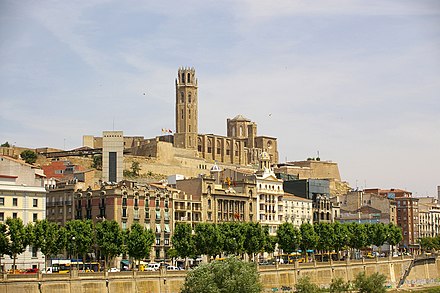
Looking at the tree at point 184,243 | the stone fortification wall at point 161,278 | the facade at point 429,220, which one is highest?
the facade at point 429,220

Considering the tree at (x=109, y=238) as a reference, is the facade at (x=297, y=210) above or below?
above

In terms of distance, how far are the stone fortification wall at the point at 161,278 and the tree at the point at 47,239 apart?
759cm

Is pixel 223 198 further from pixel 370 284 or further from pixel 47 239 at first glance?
pixel 47 239

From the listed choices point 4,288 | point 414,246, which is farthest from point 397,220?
point 4,288

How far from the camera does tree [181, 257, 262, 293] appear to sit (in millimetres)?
77250

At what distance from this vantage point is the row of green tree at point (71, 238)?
267 feet

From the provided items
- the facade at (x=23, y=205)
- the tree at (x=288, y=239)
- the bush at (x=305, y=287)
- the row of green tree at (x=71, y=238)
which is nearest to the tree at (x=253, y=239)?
the tree at (x=288, y=239)

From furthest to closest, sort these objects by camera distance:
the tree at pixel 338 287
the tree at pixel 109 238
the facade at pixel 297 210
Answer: the facade at pixel 297 210 < the tree at pixel 338 287 < the tree at pixel 109 238

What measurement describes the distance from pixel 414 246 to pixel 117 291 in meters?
97.5

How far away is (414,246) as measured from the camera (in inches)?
6506

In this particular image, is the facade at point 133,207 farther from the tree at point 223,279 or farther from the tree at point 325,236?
the tree at point 223,279

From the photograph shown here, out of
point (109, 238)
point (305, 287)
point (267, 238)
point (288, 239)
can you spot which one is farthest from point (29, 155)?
point (305, 287)

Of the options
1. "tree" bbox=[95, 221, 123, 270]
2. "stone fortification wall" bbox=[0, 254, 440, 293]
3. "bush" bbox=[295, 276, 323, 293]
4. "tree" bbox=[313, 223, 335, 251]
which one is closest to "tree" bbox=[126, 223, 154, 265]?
"tree" bbox=[95, 221, 123, 270]

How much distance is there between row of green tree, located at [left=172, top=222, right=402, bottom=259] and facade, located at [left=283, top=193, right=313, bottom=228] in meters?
12.0
